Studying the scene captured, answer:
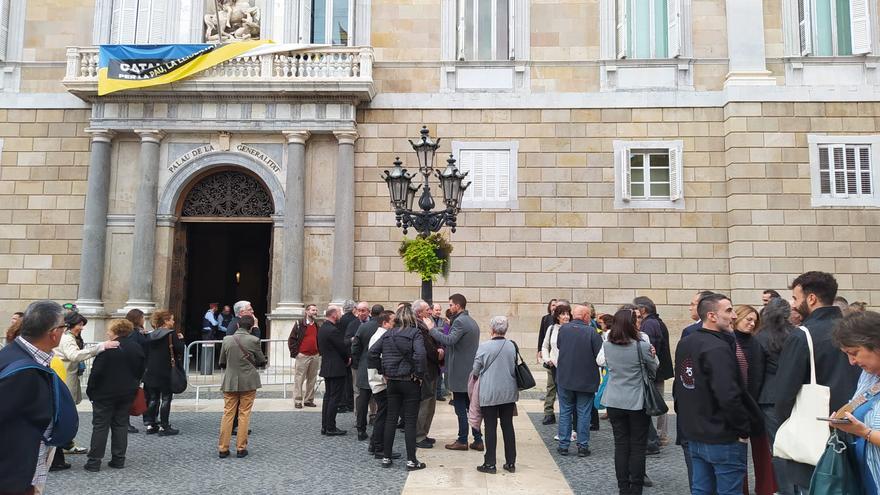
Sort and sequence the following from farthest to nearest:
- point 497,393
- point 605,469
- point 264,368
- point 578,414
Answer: point 264,368 < point 578,414 < point 605,469 < point 497,393

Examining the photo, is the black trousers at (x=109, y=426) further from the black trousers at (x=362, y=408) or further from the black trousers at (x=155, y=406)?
the black trousers at (x=362, y=408)

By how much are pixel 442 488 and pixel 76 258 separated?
12.6 metres

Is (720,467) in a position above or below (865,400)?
below

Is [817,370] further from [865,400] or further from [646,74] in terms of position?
[646,74]

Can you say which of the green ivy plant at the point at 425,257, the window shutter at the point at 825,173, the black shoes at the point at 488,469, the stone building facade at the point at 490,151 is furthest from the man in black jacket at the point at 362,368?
the window shutter at the point at 825,173

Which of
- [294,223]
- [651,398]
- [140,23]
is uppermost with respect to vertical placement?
[140,23]

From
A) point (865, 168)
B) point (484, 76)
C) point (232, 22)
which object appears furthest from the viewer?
point (232, 22)

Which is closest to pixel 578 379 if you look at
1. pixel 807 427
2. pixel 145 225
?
pixel 807 427

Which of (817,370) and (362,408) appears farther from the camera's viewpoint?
(362,408)

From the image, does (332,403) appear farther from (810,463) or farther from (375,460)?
(810,463)

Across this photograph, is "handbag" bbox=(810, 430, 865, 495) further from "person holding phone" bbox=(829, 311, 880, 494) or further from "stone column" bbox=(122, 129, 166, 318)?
"stone column" bbox=(122, 129, 166, 318)

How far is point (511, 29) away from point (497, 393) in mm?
11202

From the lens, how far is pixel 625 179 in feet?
49.7

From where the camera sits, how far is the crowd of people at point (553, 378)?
370cm
